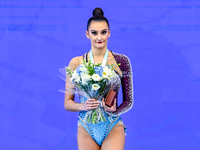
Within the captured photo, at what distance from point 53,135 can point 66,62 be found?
953 mm

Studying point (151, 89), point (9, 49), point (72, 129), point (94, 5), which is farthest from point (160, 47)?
point (9, 49)

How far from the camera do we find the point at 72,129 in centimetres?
527

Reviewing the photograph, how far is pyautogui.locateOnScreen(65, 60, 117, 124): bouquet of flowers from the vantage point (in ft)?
9.87

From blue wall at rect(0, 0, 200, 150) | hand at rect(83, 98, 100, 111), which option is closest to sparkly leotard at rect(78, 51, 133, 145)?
hand at rect(83, 98, 100, 111)

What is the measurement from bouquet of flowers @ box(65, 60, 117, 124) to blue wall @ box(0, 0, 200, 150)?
2.02 metres

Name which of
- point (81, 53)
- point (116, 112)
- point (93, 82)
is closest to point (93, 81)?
point (93, 82)

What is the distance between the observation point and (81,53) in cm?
524

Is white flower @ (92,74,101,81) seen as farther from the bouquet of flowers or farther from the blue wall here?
the blue wall

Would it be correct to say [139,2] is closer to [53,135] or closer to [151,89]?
[151,89]

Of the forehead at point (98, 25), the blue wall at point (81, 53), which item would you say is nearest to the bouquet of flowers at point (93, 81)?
the forehead at point (98, 25)

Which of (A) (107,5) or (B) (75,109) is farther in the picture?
(A) (107,5)

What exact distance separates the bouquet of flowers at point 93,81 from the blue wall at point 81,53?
6.62 feet

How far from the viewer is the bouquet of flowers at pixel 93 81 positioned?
3010 millimetres

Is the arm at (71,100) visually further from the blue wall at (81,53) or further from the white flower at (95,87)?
the blue wall at (81,53)
